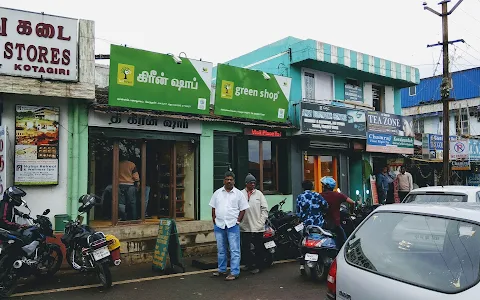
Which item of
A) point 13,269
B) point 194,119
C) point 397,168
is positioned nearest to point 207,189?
point 194,119

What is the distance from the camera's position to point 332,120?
13914 mm

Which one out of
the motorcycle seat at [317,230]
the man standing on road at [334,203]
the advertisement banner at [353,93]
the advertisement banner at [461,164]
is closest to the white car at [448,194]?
the man standing on road at [334,203]

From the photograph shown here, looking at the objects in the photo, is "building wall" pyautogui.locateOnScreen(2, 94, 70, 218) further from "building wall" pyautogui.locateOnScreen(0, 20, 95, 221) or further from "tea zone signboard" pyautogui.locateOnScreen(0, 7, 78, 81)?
"tea zone signboard" pyautogui.locateOnScreen(0, 7, 78, 81)

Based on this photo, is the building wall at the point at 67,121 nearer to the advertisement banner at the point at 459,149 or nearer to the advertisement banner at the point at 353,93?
the advertisement banner at the point at 353,93

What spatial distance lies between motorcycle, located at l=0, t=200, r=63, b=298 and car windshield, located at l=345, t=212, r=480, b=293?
514 cm

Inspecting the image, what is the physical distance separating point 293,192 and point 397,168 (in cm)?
753

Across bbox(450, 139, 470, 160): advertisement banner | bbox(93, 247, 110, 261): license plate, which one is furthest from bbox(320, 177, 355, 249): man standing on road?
bbox(450, 139, 470, 160): advertisement banner

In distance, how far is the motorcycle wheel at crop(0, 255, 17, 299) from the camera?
6.20 meters

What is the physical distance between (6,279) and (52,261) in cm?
120

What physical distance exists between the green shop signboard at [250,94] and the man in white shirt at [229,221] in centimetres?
414

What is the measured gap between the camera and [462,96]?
105 feet

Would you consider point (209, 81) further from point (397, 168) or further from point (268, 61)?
point (397, 168)

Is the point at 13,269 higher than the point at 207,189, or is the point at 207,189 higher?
the point at 207,189

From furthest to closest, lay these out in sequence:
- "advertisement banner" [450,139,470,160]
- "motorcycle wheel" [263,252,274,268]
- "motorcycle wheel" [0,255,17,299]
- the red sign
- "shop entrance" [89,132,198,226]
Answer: "advertisement banner" [450,139,470,160], the red sign, "shop entrance" [89,132,198,226], "motorcycle wheel" [263,252,274,268], "motorcycle wheel" [0,255,17,299]
